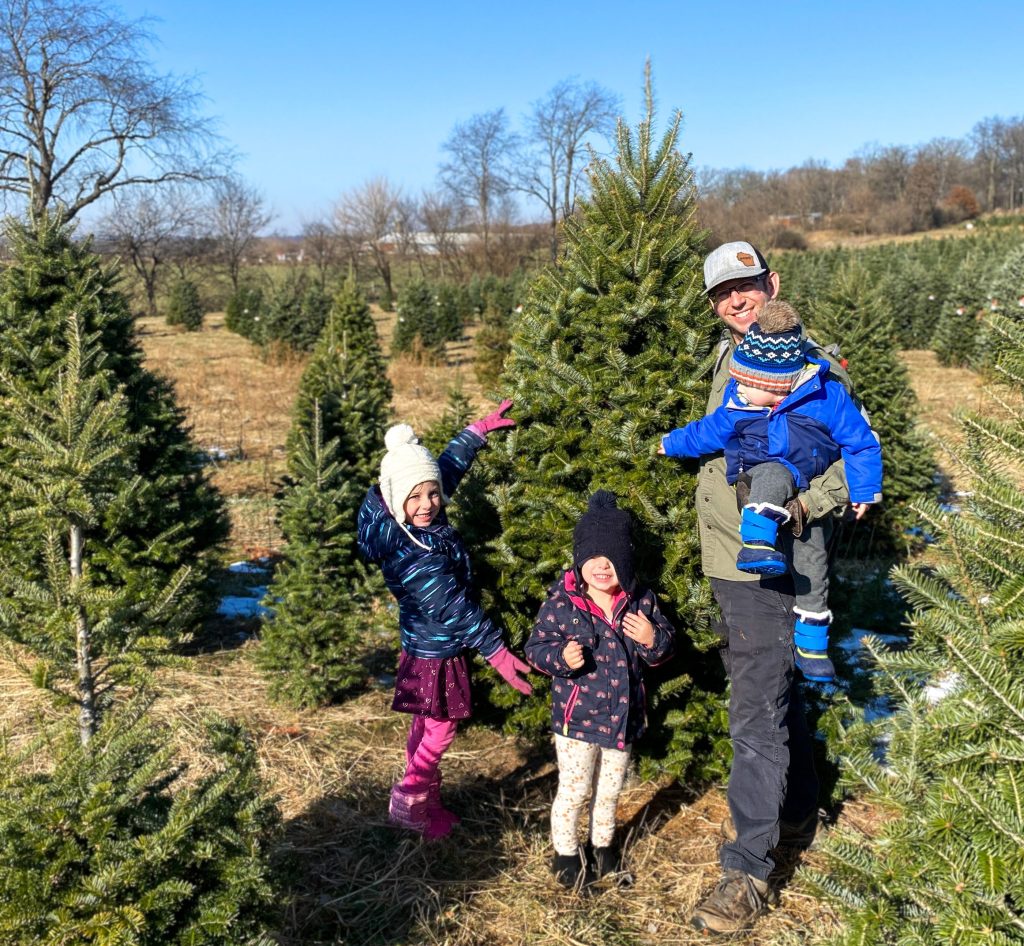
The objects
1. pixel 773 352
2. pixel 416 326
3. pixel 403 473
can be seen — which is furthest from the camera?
pixel 416 326

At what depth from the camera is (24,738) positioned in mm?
4168

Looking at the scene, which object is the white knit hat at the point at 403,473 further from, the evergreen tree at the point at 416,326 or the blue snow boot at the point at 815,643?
the evergreen tree at the point at 416,326

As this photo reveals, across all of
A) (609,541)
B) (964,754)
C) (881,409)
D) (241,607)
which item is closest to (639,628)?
(609,541)

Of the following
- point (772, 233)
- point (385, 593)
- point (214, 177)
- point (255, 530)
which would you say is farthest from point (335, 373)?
point (772, 233)

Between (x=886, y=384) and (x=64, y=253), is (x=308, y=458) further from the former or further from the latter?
(x=886, y=384)

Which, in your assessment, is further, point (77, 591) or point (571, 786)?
point (571, 786)

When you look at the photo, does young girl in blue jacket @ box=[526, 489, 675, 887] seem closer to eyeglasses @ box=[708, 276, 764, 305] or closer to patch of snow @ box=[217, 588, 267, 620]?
eyeglasses @ box=[708, 276, 764, 305]

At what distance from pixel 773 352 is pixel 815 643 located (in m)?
1.03

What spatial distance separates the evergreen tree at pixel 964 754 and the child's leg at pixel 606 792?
3.27 feet

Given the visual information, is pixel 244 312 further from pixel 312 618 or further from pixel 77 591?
pixel 77 591

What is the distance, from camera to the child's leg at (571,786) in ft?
9.57

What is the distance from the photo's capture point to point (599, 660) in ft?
9.50

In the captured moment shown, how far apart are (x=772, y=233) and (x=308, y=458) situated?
187 feet

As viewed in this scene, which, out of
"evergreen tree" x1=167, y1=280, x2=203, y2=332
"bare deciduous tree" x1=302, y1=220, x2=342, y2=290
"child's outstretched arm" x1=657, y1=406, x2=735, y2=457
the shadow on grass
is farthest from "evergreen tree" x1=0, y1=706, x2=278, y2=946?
"bare deciduous tree" x1=302, y1=220, x2=342, y2=290
